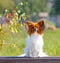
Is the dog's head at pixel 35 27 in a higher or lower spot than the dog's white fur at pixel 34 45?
higher

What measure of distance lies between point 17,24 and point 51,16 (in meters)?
27.2

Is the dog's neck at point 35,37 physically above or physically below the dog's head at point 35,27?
below

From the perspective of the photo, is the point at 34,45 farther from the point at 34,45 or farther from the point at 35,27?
the point at 35,27

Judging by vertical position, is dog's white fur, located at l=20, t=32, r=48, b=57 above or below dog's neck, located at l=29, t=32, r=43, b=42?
below

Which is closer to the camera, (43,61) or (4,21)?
(43,61)

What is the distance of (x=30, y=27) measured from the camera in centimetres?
269

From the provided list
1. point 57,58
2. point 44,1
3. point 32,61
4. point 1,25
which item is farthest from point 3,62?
point 44,1

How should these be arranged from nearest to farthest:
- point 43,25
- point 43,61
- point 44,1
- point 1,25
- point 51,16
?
point 43,61, point 43,25, point 1,25, point 44,1, point 51,16

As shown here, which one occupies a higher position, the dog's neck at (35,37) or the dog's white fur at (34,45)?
the dog's neck at (35,37)

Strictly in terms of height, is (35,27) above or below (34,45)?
above

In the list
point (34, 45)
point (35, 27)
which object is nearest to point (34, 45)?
point (34, 45)

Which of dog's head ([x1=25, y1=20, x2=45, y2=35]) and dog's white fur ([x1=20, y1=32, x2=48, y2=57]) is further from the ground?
dog's head ([x1=25, y1=20, x2=45, y2=35])

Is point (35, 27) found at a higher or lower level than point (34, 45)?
higher

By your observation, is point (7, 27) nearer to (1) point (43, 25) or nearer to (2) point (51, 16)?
(1) point (43, 25)
